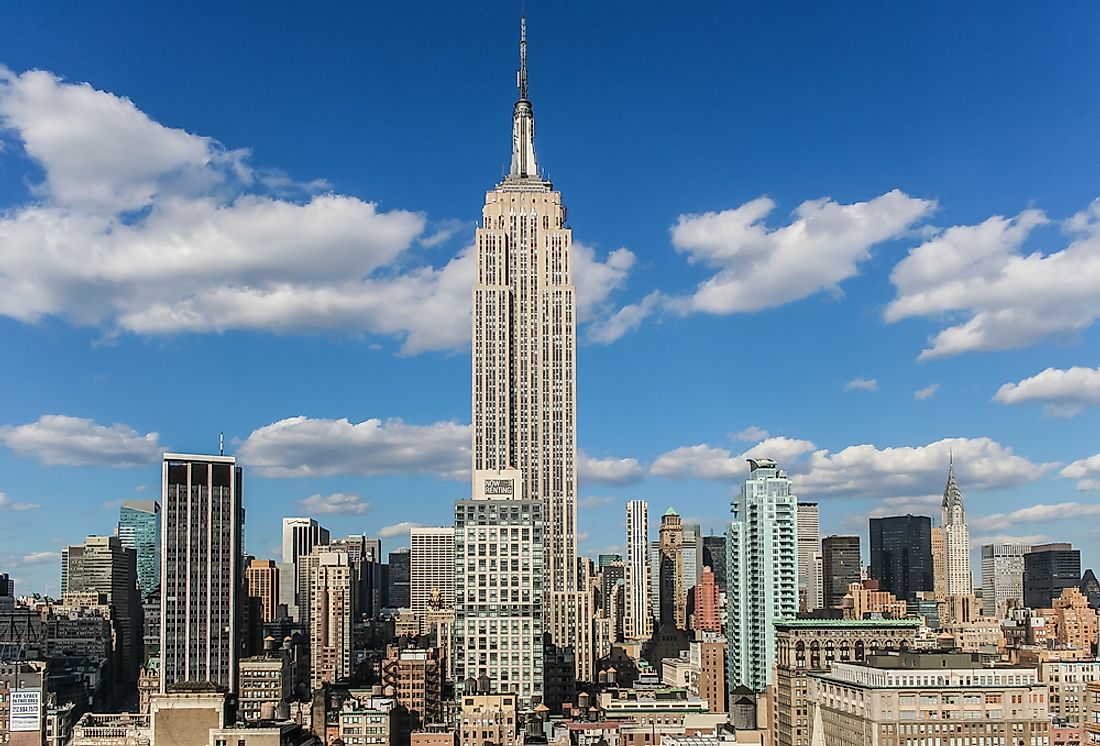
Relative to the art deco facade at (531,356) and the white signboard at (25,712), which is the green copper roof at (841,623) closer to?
the art deco facade at (531,356)

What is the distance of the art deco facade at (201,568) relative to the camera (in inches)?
5906

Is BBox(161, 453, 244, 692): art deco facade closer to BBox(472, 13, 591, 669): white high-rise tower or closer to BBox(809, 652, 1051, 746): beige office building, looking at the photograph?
BBox(472, 13, 591, 669): white high-rise tower

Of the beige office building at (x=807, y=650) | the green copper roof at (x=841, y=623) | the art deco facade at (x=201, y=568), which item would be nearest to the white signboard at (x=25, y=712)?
the art deco facade at (x=201, y=568)

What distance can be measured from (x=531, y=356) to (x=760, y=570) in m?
35.4

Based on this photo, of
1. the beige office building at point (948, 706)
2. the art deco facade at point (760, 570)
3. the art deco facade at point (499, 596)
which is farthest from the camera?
the art deco facade at point (760, 570)

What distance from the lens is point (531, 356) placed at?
149375 mm

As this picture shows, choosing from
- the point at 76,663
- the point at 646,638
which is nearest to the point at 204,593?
the point at 76,663

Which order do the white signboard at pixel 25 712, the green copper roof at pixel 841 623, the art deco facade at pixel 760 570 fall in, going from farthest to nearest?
1. the art deco facade at pixel 760 570
2. the white signboard at pixel 25 712
3. the green copper roof at pixel 841 623

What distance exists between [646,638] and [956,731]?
110 m

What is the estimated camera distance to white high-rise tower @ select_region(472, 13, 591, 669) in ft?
482

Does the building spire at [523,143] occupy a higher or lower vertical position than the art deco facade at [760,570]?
higher

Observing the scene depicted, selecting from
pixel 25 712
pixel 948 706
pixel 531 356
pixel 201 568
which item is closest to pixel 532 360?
pixel 531 356

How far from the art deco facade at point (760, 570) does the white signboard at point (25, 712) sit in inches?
2365

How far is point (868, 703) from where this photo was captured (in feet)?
289
